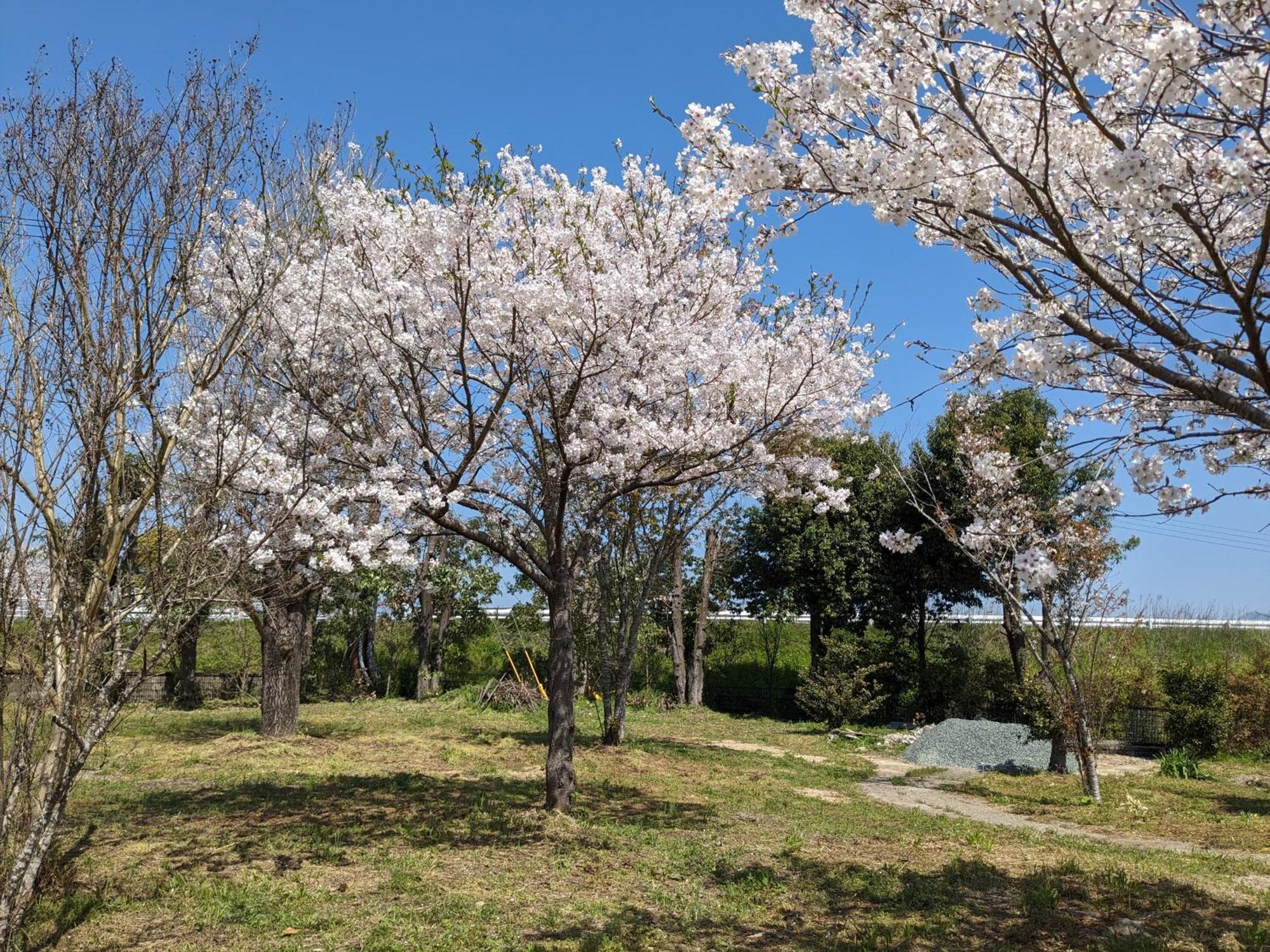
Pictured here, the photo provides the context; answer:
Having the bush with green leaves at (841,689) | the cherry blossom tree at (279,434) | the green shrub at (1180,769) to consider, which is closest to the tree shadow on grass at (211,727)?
the cherry blossom tree at (279,434)

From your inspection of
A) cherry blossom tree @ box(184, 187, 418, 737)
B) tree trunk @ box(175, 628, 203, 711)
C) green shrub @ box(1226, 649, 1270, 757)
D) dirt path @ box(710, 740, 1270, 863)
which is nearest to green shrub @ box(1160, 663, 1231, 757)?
green shrub @ box(1226, 649, 1270, 757)

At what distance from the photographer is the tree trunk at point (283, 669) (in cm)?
1169

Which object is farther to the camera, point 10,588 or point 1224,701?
point 1224,701

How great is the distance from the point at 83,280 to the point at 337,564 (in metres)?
2.43

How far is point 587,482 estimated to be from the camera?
29.3 ft

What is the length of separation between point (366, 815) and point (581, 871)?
2.41 metres

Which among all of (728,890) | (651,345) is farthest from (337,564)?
(728,890)

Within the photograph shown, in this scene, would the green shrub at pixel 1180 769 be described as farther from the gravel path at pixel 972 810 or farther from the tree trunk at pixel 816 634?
the tree trunk at pixel 816 634

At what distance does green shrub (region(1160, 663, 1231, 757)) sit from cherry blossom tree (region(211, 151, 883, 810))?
940 centimetres

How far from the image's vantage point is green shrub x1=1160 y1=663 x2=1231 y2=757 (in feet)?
46.9

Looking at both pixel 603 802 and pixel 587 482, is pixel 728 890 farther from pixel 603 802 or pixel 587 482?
pixel 587 482

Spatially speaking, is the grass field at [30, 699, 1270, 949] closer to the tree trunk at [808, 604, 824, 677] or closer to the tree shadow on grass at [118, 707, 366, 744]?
the tree shadow on grass at [118, 707, 366, 744]

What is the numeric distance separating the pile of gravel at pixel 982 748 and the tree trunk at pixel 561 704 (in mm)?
7892

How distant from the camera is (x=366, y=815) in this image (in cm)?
746
